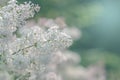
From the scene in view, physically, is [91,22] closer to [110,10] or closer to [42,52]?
[110,10]

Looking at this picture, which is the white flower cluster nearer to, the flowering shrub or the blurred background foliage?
the flowering shrub

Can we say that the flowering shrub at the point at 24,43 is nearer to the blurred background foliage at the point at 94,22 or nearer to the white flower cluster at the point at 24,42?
the white flower cluster at the point at 24,42

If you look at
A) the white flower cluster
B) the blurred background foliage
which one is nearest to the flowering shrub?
the white flower cluster

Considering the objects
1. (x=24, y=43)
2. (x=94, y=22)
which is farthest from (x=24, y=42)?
(x=94, y=22)

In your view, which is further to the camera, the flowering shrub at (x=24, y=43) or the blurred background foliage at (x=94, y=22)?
the blurred background foliage at (x=94, y=22)

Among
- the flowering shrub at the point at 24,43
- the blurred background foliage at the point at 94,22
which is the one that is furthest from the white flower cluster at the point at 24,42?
the blurred background foliage at the point at 94,22

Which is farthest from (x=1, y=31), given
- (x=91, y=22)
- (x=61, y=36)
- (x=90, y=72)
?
(x=91, y=22)

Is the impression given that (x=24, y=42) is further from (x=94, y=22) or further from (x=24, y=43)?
(x=94, y=22)
